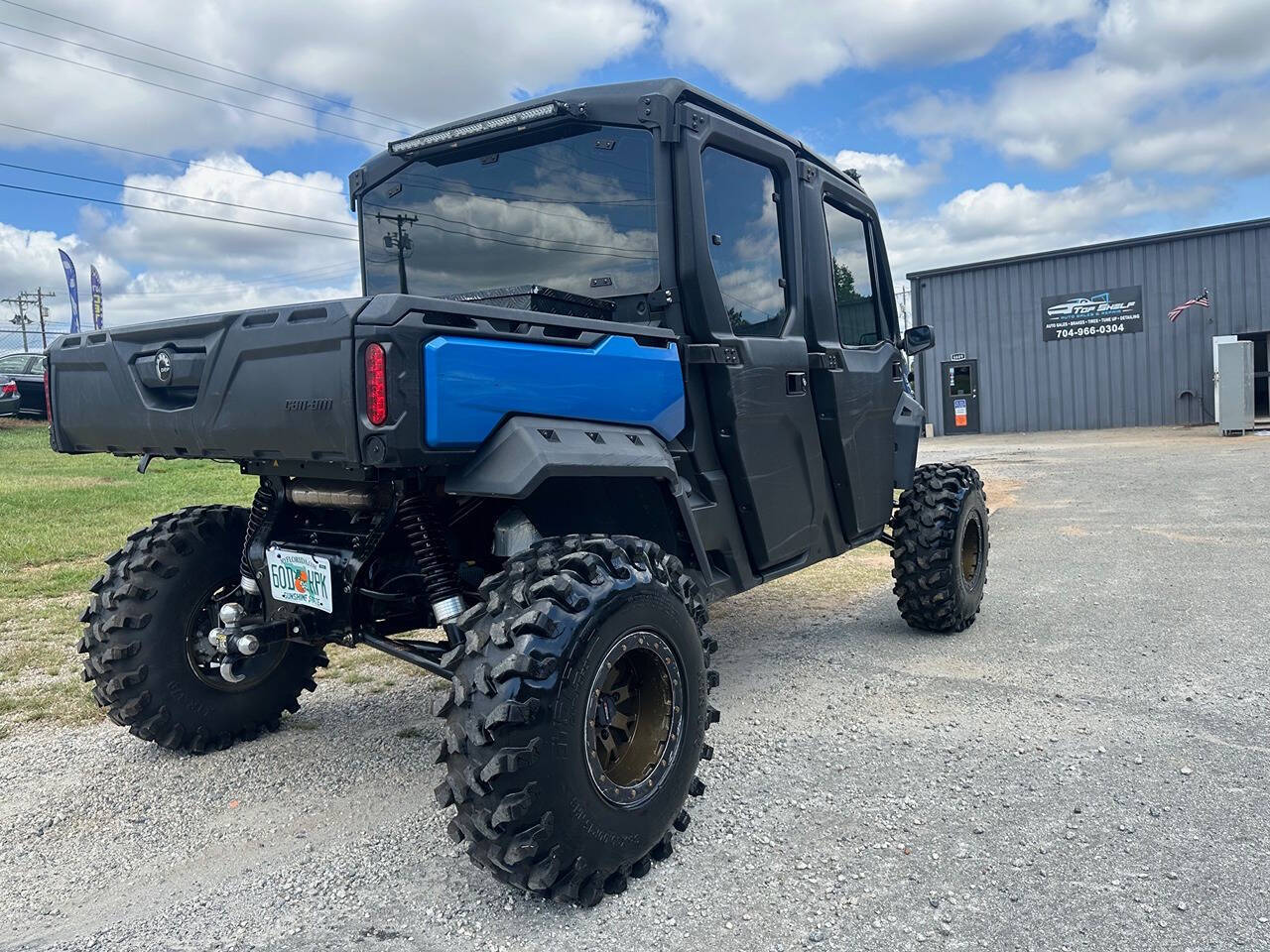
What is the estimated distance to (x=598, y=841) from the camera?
2738 millimetres

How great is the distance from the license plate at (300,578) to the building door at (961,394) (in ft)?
86.2

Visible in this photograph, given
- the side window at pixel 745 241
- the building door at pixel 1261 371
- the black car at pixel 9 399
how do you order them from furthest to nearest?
the building door at pixel 1261 371 < the black car at pixel 9 399 < the side window at pixel 745 241

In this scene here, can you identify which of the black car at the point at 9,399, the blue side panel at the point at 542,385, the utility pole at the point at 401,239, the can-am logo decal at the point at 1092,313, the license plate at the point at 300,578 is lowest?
the license plate at the point at 300,578

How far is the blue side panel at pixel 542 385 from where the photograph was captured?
2686 mm

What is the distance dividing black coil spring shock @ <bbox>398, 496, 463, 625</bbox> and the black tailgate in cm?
43

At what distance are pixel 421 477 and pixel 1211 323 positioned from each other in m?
26.3

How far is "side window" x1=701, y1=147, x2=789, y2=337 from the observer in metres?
4.06

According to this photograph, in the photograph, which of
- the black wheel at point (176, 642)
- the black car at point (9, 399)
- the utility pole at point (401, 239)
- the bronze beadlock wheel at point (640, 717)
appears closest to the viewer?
the bronze beadlock wheel at point (640, 717)

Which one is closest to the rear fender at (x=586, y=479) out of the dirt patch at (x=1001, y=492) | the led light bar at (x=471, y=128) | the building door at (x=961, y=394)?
the led light bar at (x=471, y=128)

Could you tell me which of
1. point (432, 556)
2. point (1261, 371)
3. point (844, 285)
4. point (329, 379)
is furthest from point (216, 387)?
point (1261, 371)

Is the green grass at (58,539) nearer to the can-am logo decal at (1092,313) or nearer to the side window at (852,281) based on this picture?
the side window at (852,281)

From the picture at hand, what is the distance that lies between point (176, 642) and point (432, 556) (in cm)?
136

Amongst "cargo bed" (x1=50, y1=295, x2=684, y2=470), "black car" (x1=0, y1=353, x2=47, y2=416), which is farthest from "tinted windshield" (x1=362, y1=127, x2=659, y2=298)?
"black car" (x1=0, y1=353, x2=47, y2=416)

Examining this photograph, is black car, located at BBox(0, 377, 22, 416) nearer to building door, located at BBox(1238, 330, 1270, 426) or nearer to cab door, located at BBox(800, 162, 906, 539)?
cab door, located at BBox(800, 162, 906, 539)
